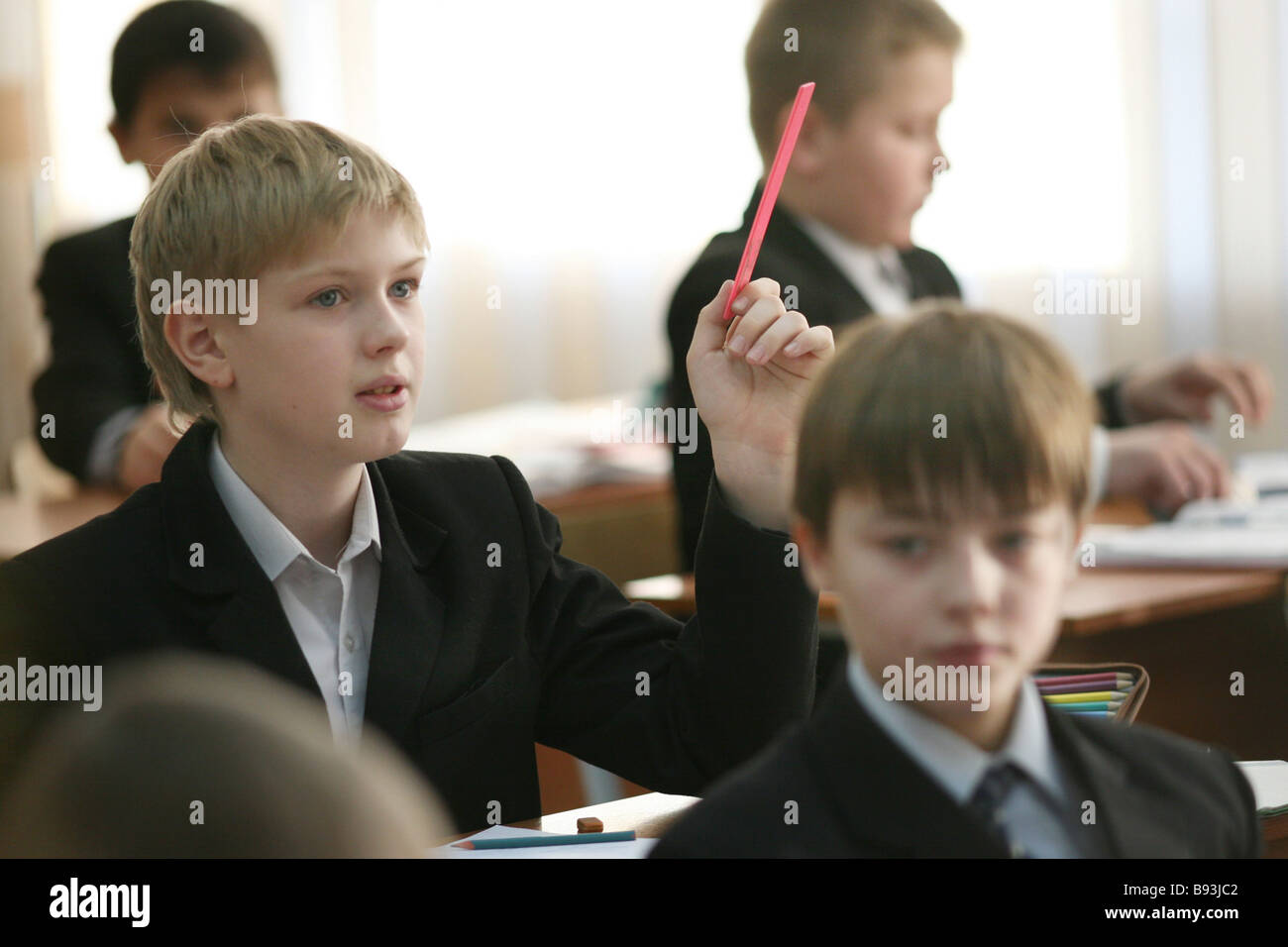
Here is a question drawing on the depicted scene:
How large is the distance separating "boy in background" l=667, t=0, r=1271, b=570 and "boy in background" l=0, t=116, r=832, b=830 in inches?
13.4

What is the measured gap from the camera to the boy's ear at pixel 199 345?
1064 mm

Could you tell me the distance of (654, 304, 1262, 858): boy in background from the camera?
631 millimetres

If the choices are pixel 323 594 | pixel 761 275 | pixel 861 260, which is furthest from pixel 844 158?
pixel 323 594

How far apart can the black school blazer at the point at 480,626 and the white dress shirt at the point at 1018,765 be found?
31cm

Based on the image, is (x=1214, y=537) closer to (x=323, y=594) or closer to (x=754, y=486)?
(x=754, y=486)

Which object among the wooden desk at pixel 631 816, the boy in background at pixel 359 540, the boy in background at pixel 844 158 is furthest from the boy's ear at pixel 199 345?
the boy in background at pixel 844 158

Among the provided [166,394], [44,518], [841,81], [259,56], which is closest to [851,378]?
[166,394]

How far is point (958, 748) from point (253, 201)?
2.03 feet

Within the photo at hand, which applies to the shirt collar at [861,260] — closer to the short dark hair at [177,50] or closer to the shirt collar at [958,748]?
the short dark hair at [177,50]

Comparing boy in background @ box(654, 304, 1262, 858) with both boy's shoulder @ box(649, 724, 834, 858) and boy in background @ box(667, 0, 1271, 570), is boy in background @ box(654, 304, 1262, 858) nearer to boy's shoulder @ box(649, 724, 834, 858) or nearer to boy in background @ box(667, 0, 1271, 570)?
boy's shoulder @ box(649, 724, 834, 858)

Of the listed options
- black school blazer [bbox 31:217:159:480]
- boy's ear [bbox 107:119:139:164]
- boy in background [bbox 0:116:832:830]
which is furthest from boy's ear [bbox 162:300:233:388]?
black school blazer [bbox 31:217:159:480]

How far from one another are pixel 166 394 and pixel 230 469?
0.13 m
